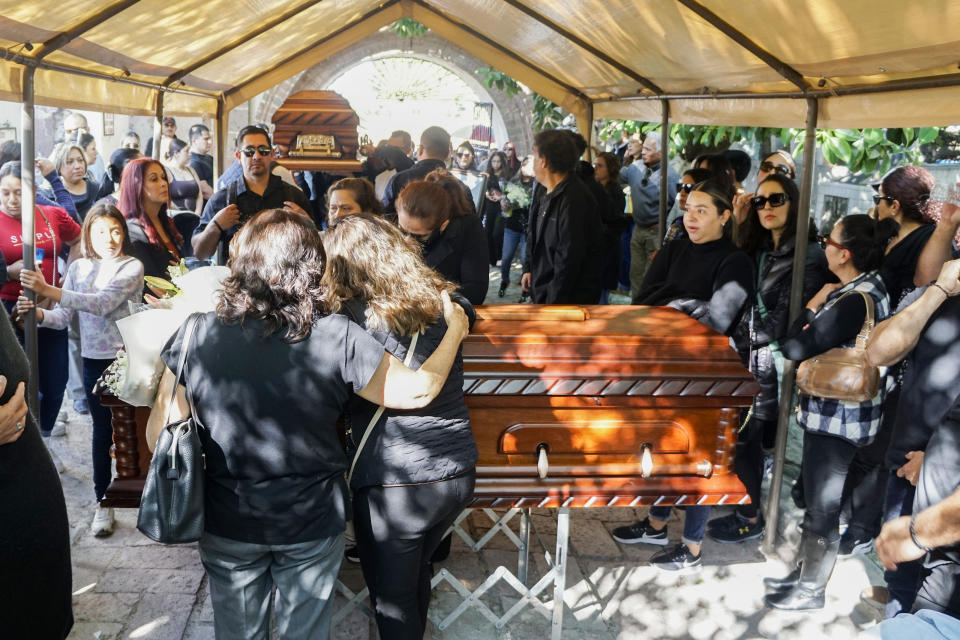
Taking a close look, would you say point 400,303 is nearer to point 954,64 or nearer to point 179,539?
point 179,539

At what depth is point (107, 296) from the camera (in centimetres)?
408

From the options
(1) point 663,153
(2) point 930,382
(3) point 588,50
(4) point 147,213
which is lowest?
(2) point 930,382

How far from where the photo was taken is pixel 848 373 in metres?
3.38

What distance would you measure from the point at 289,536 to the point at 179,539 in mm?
280

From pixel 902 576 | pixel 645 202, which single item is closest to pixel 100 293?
pixel 902 576

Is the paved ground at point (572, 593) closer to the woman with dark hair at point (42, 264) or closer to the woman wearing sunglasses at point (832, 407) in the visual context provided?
the woman wearing sunglasses at point (832, 407)

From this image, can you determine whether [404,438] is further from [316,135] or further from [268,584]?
[316,135]

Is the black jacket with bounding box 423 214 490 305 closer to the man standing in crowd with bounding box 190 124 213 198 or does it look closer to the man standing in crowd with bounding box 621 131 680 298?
the man standing in crowd with bounding box 621 131 680 298

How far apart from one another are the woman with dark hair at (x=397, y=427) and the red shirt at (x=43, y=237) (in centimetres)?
279

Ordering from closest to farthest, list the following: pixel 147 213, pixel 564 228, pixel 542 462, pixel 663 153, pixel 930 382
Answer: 1. pixel 930 382
2. pixel 542 462
3. pixel 147 213
4. pixel 564 228
5. pixel 663 153

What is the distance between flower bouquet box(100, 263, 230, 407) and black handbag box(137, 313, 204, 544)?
0.92 ft

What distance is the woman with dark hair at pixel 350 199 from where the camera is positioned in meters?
4.18

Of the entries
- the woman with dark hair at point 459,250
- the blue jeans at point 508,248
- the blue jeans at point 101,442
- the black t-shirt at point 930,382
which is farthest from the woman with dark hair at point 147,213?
the blue jeans at point 508,248

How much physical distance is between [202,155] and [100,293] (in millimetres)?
6027
